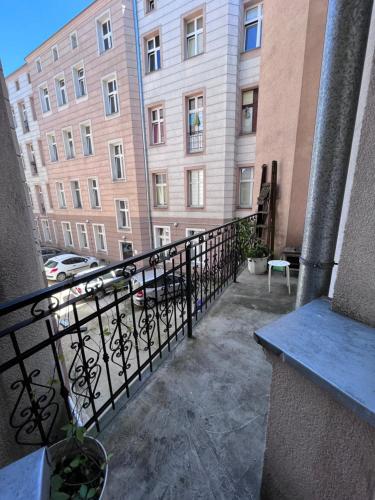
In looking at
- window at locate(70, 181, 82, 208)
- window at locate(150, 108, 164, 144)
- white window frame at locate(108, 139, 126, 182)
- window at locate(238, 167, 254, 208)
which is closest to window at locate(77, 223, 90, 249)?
window at locate(70, 181, 82, 208)

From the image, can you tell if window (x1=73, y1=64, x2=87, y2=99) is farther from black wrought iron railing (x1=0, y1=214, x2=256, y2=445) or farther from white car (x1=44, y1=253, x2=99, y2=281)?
black wrought iron railing (x1=0, y1=214, x2=256, y2=445)

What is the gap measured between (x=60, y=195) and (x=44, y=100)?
516 centimetres

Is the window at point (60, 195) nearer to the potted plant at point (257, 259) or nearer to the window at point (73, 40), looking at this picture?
the window at point (73, 40)

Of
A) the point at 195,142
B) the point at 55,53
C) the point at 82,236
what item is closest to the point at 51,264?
the point at 82,236

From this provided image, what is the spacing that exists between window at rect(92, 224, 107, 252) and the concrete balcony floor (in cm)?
1128

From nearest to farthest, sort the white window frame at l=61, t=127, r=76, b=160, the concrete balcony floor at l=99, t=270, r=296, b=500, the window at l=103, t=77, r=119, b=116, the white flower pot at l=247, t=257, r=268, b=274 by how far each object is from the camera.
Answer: the concrete balcony floor at l=99, t=270, r=296, b=500 < the white flower pot at l=247, t=257, r=268, b=274 < the window at l=103, t=77, r=119, b=116 < the white window frame at l=61, t=127, r=76, b=160

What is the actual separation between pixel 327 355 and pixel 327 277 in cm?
62

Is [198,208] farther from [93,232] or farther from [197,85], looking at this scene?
[93,232]

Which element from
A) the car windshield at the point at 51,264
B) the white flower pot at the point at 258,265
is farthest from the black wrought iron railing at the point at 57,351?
the car windshield at the point at 51,264

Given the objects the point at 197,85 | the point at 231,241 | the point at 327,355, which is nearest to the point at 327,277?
the point at 327,355

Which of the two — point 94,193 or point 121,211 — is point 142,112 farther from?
point 94,193

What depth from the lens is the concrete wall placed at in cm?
64

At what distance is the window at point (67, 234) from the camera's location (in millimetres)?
14125

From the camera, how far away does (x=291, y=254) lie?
4.02 m
